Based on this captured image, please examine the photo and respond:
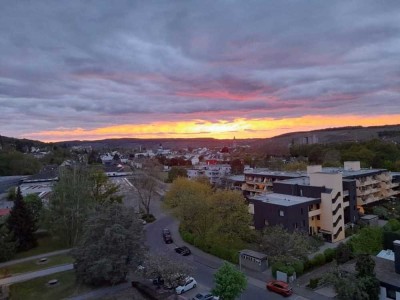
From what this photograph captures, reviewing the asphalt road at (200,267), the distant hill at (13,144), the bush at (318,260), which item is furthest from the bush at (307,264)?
the distant hill at (13,144)

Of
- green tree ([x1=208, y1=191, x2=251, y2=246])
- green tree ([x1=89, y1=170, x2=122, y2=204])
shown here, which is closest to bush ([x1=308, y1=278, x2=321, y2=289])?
green tree ([x1=208, y1=191, x2=251, y2=246])

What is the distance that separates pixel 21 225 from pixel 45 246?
3.68 meters

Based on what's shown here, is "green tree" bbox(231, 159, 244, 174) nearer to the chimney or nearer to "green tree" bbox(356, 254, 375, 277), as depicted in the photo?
the chimney

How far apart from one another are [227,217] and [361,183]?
77.3ft

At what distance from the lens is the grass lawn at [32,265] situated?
31.1m

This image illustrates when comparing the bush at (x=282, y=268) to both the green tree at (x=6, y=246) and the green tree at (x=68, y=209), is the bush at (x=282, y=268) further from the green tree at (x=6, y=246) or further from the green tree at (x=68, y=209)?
the green tree at (x=6, y=246)

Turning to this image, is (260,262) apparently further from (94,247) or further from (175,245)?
(94,247)

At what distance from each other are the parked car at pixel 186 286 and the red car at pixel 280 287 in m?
5.91

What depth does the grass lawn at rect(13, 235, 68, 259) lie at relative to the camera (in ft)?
119

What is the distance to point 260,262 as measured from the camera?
95.9 feet

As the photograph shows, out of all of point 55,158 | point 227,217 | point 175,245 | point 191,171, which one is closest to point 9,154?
point 55,158

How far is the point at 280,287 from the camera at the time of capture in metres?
24.9

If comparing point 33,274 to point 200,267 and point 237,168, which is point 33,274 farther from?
point 237,168

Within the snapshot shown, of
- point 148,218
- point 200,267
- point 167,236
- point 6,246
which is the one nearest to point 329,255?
point 200,267
